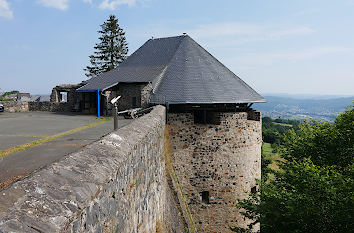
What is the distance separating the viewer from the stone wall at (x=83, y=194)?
4.70ft

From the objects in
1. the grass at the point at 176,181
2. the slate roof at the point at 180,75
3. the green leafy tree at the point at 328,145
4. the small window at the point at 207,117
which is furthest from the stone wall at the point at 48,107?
the green leafy tree at the point at 328,145

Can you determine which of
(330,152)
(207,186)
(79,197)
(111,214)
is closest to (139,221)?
(111,214)

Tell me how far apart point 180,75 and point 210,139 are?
388 cm

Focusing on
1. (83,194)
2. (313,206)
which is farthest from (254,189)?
(83,194)

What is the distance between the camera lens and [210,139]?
36.4ft

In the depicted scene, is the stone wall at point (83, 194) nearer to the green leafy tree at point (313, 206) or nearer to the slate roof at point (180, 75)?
the green leafy tree at point (313, 206)

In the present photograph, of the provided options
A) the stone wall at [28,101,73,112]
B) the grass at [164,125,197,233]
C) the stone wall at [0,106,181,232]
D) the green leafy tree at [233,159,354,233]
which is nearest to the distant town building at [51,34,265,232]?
the grass at [164,125,197,233]

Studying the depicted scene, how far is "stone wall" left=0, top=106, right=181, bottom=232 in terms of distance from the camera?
1434 mm

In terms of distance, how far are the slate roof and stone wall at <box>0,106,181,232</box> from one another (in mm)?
8103

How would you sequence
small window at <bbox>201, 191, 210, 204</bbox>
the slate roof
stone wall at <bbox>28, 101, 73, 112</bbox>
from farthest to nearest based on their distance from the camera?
stone wall at <bbox>28, 101, 73, 112</bbox> → the slate roof → small window at <bbox>201, 191, 210, 204</bbox>

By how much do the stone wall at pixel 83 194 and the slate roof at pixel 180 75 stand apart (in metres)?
8.10

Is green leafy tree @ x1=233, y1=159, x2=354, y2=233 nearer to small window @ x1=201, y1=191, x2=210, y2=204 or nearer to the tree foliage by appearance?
the tree foliage

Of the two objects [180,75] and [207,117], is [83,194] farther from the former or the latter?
[180,75]

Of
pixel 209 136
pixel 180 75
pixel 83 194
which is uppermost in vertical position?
pixel 180 75
